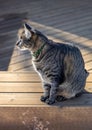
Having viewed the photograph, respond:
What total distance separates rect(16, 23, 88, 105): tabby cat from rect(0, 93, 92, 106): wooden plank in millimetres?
98

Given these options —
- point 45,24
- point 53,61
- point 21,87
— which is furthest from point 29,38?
point 45,24

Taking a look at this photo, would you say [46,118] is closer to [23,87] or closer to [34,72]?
[23,87]

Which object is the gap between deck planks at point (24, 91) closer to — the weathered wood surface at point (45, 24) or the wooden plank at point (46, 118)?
the wooden plank at point (46, 118)

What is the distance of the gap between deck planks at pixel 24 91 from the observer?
222 cm

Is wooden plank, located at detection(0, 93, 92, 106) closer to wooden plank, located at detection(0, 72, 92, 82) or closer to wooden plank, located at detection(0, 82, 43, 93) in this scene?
wooden plank, located at detection(0, 82, 43, 93)

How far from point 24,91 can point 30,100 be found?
5.1 inches

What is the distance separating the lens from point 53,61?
6.75 ft

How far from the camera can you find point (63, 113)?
2.18 m

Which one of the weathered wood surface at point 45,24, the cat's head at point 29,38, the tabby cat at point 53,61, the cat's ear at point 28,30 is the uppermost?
the cat's ear at point 28,30

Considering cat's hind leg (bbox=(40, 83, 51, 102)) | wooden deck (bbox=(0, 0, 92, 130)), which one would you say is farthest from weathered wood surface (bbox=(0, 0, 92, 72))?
cat's hind leg (bbox=(40, 83, 51, 102))

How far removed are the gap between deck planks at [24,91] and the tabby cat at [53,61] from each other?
0.41 feet

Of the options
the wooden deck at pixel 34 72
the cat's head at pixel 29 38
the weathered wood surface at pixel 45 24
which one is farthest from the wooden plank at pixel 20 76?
the cat's head at pixel 29 38

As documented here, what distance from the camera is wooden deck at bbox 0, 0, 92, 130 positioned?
7.18 ft

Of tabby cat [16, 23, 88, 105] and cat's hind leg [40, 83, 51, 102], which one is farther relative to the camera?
cat's hind leg [40, 83, 51, 102]
